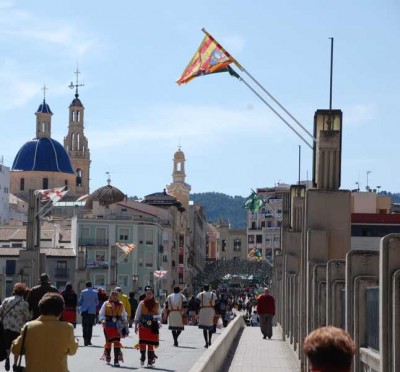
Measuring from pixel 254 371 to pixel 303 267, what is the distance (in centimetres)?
218

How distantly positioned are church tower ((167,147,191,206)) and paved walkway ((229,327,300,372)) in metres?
134

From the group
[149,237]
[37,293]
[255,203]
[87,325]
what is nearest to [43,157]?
[149,237]

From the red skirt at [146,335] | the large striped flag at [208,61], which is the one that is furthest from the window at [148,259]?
the red skirt at [146,335]

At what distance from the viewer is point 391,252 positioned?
413 inches

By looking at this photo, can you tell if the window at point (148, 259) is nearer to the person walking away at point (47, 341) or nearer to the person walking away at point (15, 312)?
the person walking away at point (15, 312)

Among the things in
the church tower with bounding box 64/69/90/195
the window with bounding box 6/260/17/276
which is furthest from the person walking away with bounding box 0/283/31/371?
the church tower with bounding box 64/69/90/195

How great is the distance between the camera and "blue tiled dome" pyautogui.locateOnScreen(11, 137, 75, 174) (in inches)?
6860

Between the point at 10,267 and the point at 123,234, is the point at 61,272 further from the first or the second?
the point at 123,234

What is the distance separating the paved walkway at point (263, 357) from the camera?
2364 cm

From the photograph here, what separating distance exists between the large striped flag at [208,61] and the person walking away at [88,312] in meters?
5.91

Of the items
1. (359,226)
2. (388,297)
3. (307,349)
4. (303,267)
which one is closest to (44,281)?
(303,267)

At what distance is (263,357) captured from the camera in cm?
2734

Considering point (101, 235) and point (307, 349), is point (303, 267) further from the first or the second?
point (101, 235)

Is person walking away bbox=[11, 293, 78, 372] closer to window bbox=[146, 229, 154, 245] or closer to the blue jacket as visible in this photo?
the blue jacket
